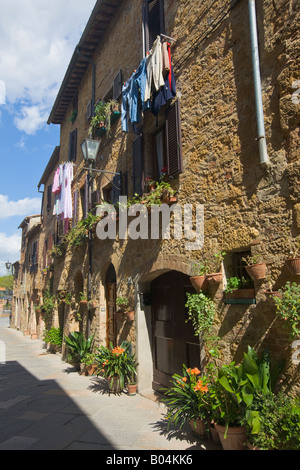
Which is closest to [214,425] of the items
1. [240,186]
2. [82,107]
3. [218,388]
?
[218,388]

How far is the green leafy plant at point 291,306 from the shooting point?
3410 millimetres

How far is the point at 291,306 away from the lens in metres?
3.47

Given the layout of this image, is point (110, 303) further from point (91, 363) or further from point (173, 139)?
point (173, 139)

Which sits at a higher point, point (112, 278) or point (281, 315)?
point (112, 278)

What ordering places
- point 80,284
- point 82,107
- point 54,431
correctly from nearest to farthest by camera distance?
point 54,431, point 80,284, point 82,107

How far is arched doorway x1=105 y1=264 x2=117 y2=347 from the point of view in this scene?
839 centimetres

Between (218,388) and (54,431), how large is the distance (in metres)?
2.62

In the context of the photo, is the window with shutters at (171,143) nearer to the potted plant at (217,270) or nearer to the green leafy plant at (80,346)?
the potted plant at (217,270)

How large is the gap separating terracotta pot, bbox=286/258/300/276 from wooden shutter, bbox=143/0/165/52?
19.8ft

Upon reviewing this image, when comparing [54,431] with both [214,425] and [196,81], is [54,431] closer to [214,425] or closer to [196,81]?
[214,425]

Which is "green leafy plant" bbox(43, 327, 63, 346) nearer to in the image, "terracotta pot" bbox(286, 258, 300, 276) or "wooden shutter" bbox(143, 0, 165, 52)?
"wooden shutter" bbox(143, 0, 165, 52)

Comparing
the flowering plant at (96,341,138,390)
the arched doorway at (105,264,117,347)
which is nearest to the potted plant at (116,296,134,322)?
the flowering plant at (96,341,138,390)

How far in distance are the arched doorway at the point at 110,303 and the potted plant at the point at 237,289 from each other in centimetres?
444

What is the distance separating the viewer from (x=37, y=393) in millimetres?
6887
